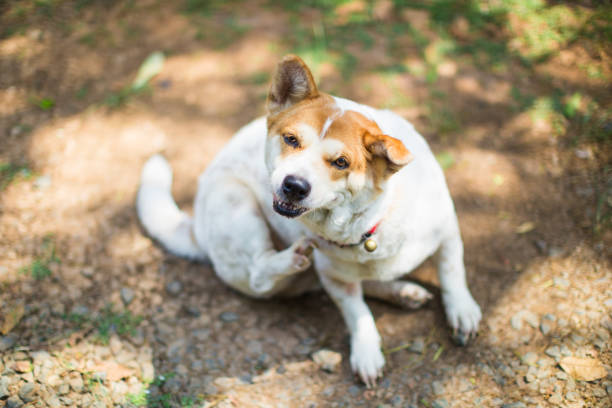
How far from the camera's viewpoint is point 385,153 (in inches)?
84.7

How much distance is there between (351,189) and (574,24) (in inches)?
147

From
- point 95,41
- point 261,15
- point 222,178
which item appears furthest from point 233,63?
point 222,178

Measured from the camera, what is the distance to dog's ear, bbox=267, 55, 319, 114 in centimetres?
239

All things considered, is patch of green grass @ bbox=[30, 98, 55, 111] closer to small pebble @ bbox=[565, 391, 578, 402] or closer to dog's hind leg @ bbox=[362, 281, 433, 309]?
dog's hind leg @ bbox=[362, 281, 433, 309]

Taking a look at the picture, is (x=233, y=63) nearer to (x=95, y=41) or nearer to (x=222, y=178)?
(x=95, y=41)

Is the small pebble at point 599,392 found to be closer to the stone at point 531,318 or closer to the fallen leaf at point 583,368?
the fallen leaf at point 583,368

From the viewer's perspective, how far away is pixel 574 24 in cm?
450

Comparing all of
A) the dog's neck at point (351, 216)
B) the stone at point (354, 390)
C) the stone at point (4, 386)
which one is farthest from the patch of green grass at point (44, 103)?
the stone at point (354, 390)

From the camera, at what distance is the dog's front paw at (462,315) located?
2.95 metres

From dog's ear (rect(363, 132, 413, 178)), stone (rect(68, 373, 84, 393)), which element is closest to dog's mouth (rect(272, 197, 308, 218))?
dog's ear (rect(363, 132, 413, 178))

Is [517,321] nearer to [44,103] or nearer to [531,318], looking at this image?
[531,318]

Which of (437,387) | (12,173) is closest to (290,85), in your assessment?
(437,387)

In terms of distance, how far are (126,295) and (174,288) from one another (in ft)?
1.14

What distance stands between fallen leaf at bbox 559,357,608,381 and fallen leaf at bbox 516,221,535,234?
3.43 feet
